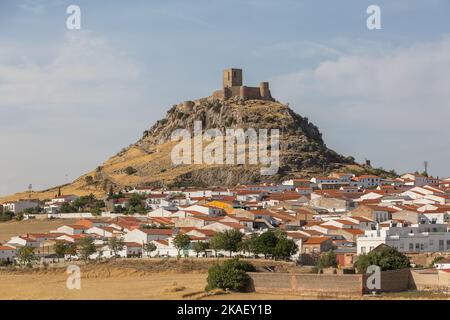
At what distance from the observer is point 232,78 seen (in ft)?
411

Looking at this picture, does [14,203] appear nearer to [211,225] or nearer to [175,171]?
[175,171]

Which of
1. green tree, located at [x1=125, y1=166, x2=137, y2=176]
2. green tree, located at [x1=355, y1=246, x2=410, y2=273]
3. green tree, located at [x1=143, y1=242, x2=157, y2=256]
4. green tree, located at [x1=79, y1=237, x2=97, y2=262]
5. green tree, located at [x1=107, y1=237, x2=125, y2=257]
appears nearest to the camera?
green tree, located at [x1=355, y1=246, x2=410, y2=273]

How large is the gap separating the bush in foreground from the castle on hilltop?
70.9 meters

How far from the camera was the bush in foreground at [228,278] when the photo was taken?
5131 centimetres

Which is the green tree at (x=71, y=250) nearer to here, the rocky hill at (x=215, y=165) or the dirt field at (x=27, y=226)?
the dirt field at (x=27, y=226)

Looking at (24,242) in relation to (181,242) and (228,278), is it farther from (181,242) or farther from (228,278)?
(228,278)

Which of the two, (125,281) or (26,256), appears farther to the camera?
(26,256)

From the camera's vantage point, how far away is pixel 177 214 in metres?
83.5

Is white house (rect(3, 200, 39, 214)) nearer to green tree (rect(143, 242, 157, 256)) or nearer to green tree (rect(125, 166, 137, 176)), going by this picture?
green tree (rect(125, 166, 137, 176))

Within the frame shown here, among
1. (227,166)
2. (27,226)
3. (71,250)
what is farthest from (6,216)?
(71,250)

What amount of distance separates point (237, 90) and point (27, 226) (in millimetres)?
40728

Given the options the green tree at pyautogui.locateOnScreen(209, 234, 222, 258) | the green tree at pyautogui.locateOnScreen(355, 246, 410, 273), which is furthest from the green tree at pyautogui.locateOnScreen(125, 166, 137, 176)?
the green tree at pyautogui.locateOnScreen(355, 246, 410, 273)

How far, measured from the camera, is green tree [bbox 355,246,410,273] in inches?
2074
